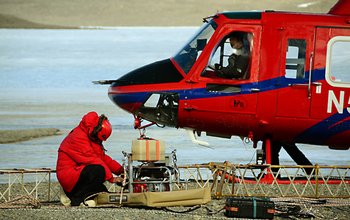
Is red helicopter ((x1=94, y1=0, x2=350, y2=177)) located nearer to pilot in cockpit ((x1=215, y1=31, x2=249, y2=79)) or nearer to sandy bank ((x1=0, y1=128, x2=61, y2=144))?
pilot in cockpit ((x1=215, y1=31, x2=249, y2=79))

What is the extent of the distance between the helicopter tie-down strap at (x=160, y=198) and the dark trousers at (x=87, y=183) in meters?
0.17

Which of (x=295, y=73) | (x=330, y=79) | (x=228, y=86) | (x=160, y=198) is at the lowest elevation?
(x=160, y=198)

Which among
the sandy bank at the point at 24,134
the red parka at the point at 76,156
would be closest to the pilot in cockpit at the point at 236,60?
the red parka at the point at 76,156

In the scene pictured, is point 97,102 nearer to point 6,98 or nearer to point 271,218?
point 6,98

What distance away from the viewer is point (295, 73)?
8406 millimetres

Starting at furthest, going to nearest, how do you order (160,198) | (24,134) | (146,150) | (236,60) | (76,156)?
(24,134), (236,60), (146,150), (76,156), (160,198)

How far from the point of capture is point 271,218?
22.4 feet

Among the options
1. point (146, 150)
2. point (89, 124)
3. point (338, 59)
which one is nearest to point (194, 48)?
point (146, 150)

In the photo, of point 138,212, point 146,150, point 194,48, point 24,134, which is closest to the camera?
point 138,212

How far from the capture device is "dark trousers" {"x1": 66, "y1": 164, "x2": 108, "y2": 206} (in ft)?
23.4

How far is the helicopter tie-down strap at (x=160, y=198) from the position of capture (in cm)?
686

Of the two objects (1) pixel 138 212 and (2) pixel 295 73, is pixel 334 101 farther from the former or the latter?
(1) pixel 138 212

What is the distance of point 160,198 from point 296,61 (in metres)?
3.46

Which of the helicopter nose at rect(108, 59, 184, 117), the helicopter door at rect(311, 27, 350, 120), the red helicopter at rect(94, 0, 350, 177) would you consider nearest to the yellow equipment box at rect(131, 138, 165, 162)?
the red helicopter at rect(94, 0, 350, 177)
